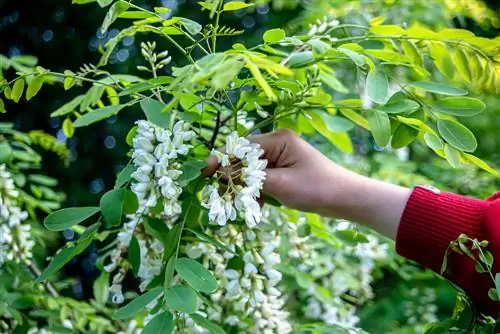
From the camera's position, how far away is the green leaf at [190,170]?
2.74ft

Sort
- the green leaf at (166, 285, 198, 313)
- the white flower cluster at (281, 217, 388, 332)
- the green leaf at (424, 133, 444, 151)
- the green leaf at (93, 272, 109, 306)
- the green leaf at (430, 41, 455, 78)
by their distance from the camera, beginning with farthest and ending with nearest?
1. the white flower cluster at (281, 217, 388, 332)
2. the green leaf at (93, 272, 109, 306)
3. the green leaf at (430, 41, 455, 78)
4. the green leaf at (424, 133, 444, 151)
5. the green leaf at (166, 285, 198, 313)

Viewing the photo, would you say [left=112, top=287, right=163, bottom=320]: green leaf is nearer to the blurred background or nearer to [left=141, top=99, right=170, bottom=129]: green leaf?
[left=141, top=99, right=170, bottom=129]: green leaf

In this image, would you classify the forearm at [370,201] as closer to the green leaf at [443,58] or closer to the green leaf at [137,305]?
the green leaf at [443,58]

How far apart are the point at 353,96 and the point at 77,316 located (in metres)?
1.13

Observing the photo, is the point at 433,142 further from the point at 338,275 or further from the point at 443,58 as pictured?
the point at 338,275

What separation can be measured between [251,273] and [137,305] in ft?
0.59

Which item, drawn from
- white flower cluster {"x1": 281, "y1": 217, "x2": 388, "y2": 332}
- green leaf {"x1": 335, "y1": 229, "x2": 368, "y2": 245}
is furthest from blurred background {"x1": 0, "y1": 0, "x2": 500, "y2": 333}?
green leaf {"x1": 335, "y1": 229, "x2": 368, "y2": 245}

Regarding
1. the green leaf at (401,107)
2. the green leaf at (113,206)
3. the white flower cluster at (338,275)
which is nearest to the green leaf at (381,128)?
the green leaf at (401,107)

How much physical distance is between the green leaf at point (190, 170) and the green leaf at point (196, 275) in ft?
0.30

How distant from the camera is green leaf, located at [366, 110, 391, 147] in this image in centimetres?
89

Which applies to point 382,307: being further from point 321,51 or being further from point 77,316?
point 321,51

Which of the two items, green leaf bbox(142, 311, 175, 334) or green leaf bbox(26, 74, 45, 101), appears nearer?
green leaf bbox(142, 311, 175, 334)

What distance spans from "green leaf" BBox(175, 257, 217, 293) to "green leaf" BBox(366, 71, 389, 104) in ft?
0.93

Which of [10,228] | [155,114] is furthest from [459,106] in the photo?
[10,228]
